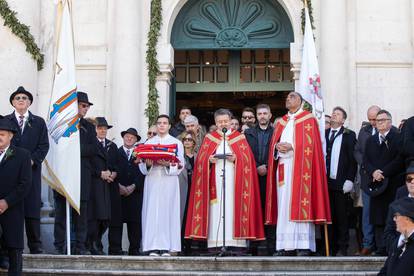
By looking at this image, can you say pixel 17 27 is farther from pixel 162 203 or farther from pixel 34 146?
pixel 162 203

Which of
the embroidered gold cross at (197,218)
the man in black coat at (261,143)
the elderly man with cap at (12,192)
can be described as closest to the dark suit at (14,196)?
the elderly man with cap at (12,192)

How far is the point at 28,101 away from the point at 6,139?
1726 millimetres

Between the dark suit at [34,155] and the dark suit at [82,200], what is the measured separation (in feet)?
1.30

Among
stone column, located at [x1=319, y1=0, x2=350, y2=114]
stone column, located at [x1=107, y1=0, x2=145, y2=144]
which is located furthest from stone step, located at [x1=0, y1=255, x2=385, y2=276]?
stone column, located at [x1=319, y1=0, x2=350, y2=114]

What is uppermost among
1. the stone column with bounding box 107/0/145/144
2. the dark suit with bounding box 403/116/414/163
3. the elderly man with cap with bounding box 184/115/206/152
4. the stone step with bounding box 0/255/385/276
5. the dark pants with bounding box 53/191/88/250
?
the stone column with bounding box 107/0/145/144

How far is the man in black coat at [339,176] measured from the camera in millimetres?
11805

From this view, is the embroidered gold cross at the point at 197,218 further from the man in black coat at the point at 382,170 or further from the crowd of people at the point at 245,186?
the man in black coat at the point at 382,170

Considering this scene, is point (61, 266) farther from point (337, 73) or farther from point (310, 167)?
point (337, 73)

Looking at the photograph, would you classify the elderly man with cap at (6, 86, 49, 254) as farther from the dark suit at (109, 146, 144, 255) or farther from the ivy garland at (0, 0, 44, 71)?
the ivy garland at (0, 0, 44, 71)

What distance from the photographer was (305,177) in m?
11.3

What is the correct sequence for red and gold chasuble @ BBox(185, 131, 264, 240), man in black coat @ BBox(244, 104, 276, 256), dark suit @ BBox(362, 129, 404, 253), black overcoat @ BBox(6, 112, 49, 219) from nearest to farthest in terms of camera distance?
black overcoat @ BBox(6, 112, 49, 219), dark suit @ BBox(362, 129, 404, 253), red and gold chasuble @ BBox(185, 131, 264, 240), man in black coat @ BBox(244, 104, 276, 256)

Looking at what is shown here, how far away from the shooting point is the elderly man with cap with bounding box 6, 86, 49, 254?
1085 cm

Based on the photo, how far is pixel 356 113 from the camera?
46.6 ft

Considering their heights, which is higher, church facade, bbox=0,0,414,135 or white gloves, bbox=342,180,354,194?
church facade, bbox=0,0,414,135
